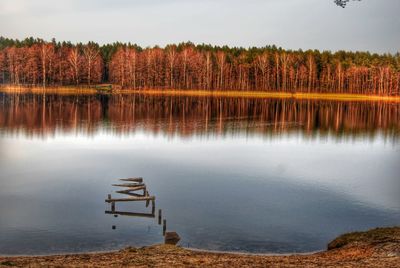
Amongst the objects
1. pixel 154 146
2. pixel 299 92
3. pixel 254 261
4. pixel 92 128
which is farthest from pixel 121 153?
pixel 299 92

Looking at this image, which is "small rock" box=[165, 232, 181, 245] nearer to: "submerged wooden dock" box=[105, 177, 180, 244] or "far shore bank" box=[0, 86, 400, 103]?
"submerged wooden dock" box=[105, 177, 180, 244]

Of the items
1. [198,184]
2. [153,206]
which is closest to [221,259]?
[153,206]

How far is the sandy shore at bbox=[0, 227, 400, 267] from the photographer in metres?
16.7

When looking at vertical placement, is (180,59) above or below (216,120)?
above

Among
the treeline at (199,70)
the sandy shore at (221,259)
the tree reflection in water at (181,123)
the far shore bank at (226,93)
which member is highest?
the treeline at (199,70)

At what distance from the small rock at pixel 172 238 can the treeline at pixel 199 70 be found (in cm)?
14603

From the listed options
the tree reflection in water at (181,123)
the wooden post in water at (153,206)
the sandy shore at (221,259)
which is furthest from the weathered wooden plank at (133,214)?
the tree reflection in water at (181,123)

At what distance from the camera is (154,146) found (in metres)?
51.0

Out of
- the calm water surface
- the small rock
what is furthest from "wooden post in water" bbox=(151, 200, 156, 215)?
the small rock

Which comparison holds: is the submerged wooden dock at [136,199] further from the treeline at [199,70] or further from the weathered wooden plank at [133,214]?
the treeline at [199,70]

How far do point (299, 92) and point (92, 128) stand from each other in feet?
416

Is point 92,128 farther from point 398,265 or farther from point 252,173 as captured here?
point 398,265

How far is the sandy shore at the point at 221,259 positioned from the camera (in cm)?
1669

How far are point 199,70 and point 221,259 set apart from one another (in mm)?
160896
